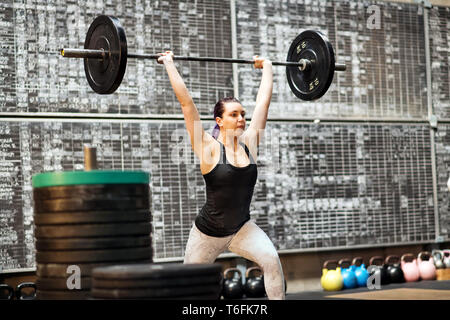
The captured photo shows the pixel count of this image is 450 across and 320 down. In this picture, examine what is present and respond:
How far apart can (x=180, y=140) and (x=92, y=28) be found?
2.14m

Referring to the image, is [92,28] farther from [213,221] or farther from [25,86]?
[25,86]

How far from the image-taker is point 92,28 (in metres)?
3.93

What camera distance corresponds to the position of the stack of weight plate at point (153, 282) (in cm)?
231

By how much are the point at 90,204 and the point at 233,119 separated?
4.75 ft

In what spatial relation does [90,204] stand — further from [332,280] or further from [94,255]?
[332,280]

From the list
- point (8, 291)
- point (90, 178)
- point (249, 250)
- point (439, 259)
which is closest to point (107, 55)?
point (249, 250)

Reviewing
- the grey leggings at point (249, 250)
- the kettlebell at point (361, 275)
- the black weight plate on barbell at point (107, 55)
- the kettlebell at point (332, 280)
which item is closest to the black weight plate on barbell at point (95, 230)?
the grey leggings at point (249, 250)

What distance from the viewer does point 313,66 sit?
454 centimetres

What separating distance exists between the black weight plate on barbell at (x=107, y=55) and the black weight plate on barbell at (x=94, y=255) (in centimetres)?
128

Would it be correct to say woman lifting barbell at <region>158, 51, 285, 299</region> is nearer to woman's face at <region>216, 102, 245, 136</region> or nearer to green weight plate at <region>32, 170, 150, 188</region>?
woman's face at <region>216, 102, 245, 136</region>

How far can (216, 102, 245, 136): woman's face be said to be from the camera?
390 centimetres

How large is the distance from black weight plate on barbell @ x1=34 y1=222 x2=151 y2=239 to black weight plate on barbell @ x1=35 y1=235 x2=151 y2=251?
2 cm

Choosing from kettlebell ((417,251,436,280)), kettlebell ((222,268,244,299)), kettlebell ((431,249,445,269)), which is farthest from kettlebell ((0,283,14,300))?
kettlebell ((431,249,445,269))
